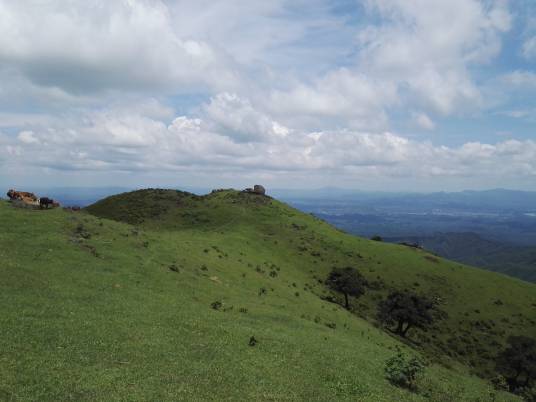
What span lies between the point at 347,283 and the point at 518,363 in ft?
83.1

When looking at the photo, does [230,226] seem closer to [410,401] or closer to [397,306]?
[397,306]

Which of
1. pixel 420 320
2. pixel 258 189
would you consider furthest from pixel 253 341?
pixel 258 189

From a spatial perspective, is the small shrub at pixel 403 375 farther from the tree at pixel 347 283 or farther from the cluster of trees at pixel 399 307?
the tree at pixel 347 283

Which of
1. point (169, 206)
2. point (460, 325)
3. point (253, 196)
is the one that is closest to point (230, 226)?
point (169, 206)

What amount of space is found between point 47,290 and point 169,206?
75.7m

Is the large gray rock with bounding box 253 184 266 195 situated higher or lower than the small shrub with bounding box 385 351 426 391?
higher

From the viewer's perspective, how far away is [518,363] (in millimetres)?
52062

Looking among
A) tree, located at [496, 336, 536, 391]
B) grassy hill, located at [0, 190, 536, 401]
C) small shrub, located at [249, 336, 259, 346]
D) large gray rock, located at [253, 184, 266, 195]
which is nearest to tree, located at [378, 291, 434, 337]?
grassy hill, located at [0, 190, 536, 401]

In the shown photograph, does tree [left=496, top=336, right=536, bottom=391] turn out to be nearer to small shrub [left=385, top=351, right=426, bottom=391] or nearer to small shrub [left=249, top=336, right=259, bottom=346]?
small shrub [left=385, top=351, right=426, bottom=391]

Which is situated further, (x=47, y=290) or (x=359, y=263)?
(x=359, y=263)

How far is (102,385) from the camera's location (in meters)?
16.5

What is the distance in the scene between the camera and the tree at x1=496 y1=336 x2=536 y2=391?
169 ft

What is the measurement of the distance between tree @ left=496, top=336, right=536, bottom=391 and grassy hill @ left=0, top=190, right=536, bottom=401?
305cm

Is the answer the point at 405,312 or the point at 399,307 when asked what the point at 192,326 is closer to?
the point at 405,312
